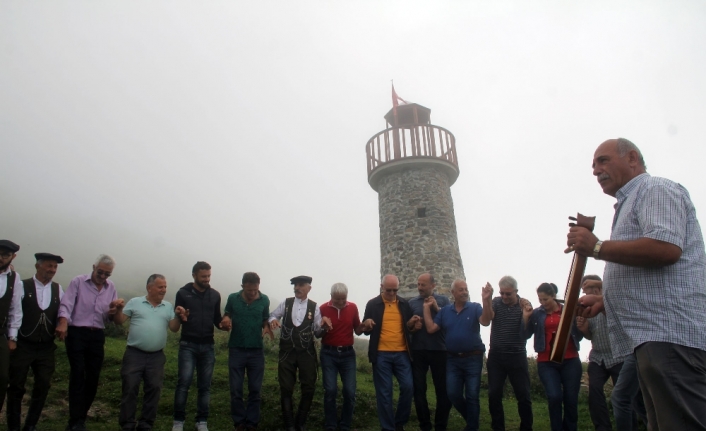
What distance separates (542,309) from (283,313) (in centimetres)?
354

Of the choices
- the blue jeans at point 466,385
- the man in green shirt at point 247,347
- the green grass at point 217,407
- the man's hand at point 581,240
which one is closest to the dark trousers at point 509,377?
the blue jeans at point 466,385

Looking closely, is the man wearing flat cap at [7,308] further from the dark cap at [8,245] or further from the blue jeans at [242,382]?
the blue jeans at [242,382]

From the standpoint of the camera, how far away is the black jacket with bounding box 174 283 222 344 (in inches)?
268

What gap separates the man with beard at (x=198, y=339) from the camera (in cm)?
658

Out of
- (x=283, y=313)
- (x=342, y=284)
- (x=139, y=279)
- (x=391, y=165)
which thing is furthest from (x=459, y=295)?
(x=139, y=279)

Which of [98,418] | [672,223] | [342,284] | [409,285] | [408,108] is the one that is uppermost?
[408,108]

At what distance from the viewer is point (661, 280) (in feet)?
9.34

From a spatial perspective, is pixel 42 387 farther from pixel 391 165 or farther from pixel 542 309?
pixel 391 165

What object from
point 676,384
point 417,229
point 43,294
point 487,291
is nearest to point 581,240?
point 676,384

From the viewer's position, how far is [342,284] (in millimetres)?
7684

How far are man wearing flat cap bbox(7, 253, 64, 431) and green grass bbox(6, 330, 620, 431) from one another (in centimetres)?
90

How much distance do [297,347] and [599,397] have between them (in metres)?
3.80

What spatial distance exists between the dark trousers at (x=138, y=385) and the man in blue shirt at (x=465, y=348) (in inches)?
142

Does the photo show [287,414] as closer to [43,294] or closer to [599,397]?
[43,294]
